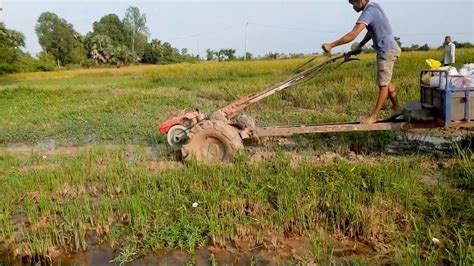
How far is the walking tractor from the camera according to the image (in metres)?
4.57

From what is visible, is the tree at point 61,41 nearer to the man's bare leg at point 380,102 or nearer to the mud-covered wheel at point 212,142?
the mud-covered wheel at point 212,142

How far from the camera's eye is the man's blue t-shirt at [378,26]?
4902 millimetres

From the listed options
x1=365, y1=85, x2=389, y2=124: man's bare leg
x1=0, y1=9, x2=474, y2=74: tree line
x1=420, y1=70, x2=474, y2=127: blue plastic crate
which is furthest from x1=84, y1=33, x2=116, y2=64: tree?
x1=420, y1=70, x2=474, y2=127: blue plastic crate

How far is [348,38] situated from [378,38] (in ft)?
1.55

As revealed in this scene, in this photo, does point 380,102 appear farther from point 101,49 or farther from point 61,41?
point 61,41

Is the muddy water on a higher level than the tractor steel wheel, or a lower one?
lower

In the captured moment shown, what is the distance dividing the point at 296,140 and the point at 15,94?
1366 centimetres

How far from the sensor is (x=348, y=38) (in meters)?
4.80

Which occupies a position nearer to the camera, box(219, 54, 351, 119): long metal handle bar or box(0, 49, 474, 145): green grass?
box(219, 54, 351, 119): long metal handle bar

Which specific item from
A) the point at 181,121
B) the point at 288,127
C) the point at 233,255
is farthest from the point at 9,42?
the point at 233,255

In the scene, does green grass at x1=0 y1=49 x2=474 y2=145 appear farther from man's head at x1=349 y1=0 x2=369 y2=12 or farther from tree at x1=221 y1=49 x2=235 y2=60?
tree at x1=221 y1=49 x2=235 y2=60

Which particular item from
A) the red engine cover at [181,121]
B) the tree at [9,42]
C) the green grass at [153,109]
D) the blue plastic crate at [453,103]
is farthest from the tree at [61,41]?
the blue plastic crate at [453,103]

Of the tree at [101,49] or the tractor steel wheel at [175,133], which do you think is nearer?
the tractor steel wheel at [175,133]

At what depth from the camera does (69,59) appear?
58.3 metres
